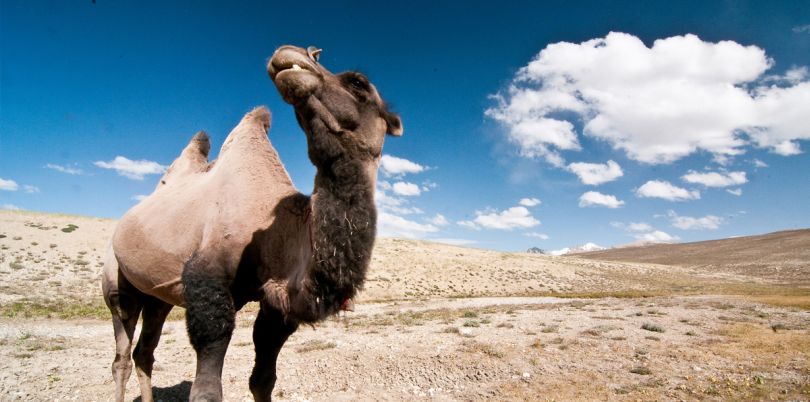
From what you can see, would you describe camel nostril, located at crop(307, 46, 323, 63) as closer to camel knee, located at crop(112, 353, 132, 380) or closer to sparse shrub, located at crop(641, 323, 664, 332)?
camel knee, located at crop(112, 353, 132, 380)

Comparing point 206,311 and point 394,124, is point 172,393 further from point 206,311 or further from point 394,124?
point 394,124

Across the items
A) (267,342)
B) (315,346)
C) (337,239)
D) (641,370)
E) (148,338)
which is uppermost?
(337,239)

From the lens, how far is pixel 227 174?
3.90 metres

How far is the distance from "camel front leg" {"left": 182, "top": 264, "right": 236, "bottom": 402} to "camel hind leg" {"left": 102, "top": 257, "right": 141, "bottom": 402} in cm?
278

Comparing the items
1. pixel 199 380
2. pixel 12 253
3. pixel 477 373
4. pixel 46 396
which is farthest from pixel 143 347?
pixel 12 253

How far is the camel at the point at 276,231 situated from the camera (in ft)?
9.79

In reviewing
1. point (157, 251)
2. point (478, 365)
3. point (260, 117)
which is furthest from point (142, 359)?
point (478, 365)

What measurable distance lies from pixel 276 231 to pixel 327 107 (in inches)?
41.7

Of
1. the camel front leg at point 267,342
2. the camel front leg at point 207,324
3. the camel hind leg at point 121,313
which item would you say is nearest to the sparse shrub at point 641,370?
the camel front leg at point 267,342

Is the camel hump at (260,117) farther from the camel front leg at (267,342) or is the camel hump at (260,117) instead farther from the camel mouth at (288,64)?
the camel front leg at (267,342)

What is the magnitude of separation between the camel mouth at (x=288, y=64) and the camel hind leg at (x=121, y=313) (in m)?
3.89

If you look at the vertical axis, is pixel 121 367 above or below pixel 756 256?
below

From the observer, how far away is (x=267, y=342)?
12.4 feet

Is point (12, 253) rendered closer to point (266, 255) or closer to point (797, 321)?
point (266, 255)
